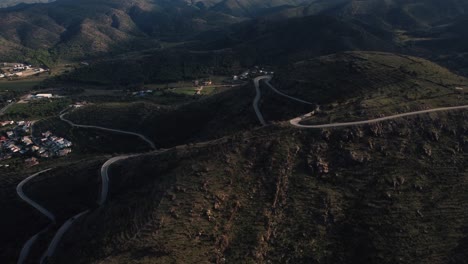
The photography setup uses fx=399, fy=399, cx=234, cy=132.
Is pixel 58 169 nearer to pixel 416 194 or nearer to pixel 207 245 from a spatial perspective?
Answer: pixel 207 245

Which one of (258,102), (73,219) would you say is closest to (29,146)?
(73,219)

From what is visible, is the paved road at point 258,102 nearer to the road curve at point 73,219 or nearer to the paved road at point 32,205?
the road curve at point 73,219

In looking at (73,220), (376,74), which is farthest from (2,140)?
(376,74)

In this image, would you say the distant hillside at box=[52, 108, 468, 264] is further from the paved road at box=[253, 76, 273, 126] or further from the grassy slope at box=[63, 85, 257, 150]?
the grassy slope at box=[63, 85, 257, 150]

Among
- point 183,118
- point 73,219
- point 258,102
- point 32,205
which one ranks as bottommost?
point 32,205

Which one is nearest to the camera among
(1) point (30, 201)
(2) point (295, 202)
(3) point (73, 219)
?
(2) point (295, 202)

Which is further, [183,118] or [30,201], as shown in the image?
[183,118]

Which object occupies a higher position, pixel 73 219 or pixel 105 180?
pixel 105 180

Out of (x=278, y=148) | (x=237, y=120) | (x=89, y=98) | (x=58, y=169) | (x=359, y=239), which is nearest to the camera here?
(x=359, y=239)

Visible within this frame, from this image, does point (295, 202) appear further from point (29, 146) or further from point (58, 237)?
point (29, 146)
